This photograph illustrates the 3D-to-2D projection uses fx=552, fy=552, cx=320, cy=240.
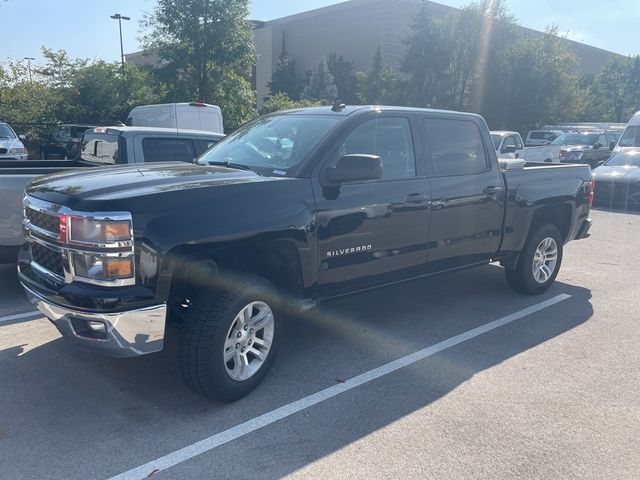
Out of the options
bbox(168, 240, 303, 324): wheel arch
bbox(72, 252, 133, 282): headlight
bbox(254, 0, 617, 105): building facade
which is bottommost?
bbox(168, 240, 303, 324): wheel arch

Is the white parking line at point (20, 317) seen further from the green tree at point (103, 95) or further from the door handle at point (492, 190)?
the green tree at point (103, 95)

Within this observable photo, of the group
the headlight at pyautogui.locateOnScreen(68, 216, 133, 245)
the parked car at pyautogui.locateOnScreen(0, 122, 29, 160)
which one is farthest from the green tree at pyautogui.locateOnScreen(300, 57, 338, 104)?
the headlight at pyautogui.locateOnScreen(68, 216, 133, 245)

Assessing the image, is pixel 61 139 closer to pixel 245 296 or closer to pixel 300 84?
pixel 245 296

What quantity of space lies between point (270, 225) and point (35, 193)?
63.2 inches

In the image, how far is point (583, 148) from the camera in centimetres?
2059

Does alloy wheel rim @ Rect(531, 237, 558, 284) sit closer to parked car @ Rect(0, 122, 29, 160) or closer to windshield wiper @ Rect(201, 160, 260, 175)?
windshield wiper @ Rect(201, 160, 260, 175)

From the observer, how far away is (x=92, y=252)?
3166 millimetres

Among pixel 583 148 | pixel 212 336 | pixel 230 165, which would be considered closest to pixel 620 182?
pixel 583 148

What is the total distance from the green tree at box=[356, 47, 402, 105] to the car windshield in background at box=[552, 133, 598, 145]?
17.4 meters

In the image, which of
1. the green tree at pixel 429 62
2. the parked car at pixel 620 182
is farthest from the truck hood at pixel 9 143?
the green tree at pixel 429 62

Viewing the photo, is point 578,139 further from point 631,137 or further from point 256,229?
point 256,229

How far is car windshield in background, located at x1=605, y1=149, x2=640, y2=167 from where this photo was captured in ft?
48.7

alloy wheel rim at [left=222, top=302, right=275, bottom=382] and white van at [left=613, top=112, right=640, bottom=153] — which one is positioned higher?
white van at [left=613, top=112, right=640, bottom=153]

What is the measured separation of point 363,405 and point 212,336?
114 cm
